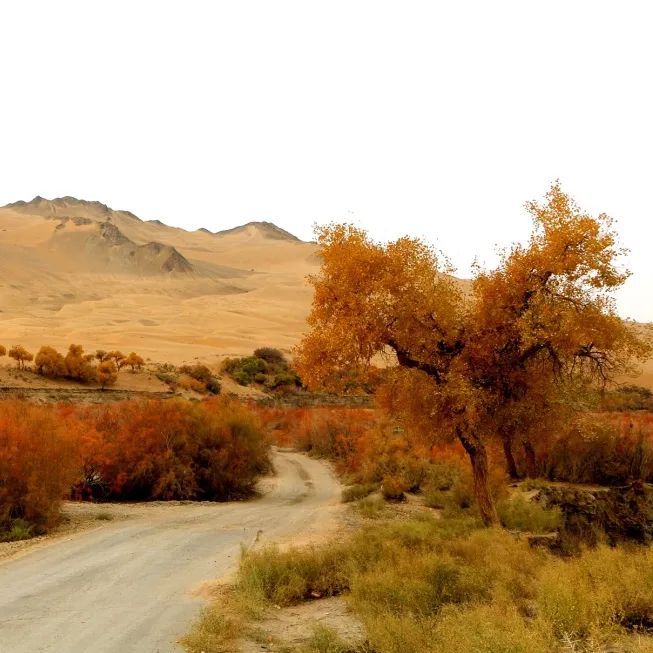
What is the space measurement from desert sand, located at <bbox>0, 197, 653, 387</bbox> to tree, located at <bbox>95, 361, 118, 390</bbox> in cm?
1299

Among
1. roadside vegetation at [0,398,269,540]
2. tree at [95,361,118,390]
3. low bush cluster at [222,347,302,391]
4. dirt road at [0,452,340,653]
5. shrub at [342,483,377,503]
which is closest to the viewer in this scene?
dirt road at [0,452,340,653]

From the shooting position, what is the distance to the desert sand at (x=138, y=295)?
72.8 metres

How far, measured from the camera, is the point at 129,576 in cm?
1023

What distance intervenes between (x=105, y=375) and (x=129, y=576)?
35.9 metres

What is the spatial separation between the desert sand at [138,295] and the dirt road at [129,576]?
1409 inches

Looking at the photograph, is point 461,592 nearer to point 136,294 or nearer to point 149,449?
point 149,449

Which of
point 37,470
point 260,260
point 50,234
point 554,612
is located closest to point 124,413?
point 37,470

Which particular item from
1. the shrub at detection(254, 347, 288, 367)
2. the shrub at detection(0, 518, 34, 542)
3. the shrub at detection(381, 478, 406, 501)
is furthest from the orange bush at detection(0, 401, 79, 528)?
the shrub at detection(254, 347, 288, 367)

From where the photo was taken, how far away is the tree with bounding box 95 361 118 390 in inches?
1738

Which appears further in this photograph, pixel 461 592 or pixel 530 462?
pixel 530 462

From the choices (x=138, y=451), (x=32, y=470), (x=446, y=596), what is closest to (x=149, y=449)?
(x=138, y=451)

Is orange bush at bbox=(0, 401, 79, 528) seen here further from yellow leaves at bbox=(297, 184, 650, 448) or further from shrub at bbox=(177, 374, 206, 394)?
shrub at bbox=(177, 374, 206, 394)

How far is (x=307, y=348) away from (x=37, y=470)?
611 centimetres

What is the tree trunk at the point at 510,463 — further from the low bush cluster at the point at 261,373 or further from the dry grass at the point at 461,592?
the low bush cluster at the point at 261,373
